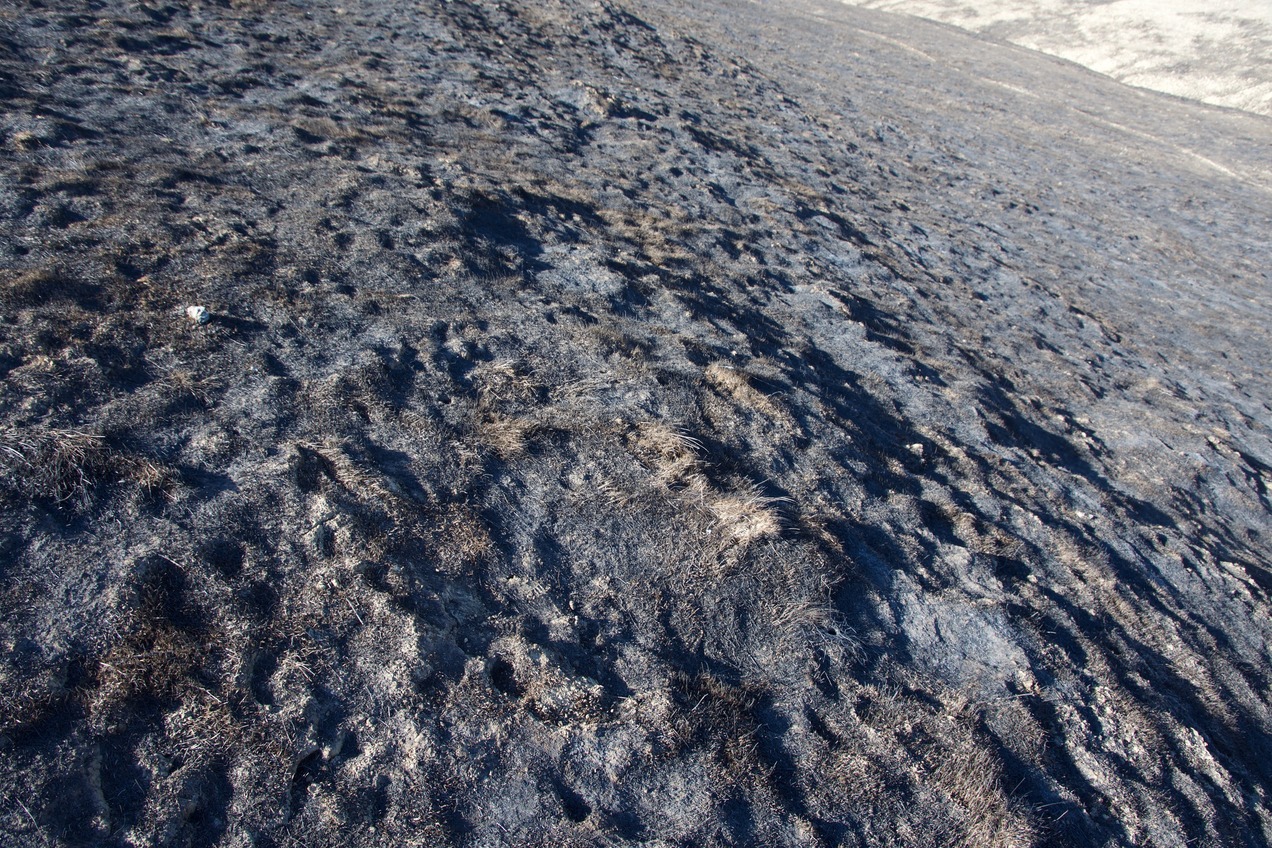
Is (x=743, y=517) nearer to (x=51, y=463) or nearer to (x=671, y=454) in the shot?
(x=671, y=454)

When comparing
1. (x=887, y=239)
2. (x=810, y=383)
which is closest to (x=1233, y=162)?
(x=887, y=239)

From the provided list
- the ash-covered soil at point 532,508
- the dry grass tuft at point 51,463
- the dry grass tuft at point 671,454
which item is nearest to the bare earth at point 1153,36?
the ash-covered soil at point 532,508

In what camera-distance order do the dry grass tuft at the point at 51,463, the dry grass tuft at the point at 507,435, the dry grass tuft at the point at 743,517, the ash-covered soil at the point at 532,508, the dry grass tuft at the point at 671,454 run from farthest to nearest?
the dry grass tuft at the point at 671,454
the dry grass tuft at the point at 507,435
the dry grass tuft at the point at 743,517
the dry grass tuft at the point at 51,463
the ash-covered soil at the point at 532,508

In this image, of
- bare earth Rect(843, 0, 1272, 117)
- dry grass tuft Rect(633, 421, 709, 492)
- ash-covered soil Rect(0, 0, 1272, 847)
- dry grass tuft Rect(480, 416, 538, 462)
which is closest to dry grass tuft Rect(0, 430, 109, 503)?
ash-covered soil Rect(0, 0, 1272, 847)

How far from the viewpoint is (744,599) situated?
3393 millimetres

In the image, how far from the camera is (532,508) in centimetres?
350

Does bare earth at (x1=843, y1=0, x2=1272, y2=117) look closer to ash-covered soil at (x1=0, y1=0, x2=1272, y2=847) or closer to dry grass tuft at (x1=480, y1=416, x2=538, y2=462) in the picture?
ash-covered soil at (x1=0, y1=0, x2=1272, y2=847)

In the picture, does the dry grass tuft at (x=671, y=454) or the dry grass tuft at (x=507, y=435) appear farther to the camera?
the dry grass tuft at (x=671, y=454)

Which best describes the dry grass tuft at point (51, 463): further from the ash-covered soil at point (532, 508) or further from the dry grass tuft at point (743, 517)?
the dry grass tuft at point (743, 517)

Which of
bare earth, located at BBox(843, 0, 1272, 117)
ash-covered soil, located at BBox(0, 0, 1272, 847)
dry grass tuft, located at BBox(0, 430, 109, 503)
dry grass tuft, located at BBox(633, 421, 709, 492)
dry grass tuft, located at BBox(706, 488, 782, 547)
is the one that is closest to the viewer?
ash-covered soil, located at BBox(0, 0, 1272, 847)

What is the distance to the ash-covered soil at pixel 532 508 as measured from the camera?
100 inches

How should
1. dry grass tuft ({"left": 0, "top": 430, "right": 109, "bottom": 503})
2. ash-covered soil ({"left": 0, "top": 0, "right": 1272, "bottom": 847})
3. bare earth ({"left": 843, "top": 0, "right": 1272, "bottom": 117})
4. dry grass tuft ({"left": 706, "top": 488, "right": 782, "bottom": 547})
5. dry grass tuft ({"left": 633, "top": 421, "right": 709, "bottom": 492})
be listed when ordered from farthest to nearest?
bare earth ({"left": 843, "top": 0, "right": 1272, "bottom": 117})
dry grass tuft ({"left": 633, "top": 421, "right": 709, "bottom": 492})
dry grass tuft ({"left": 706, "top": 488, "right": 782, "bottom": 547})
dry grass tuft ({"left": 0, "top": 430, "right": 109, "bottom": 503})
ash-covered soil ({"left": 0, "top": 0, "right": 1272, "bottom": 847})

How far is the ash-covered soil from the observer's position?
2543 millimetres

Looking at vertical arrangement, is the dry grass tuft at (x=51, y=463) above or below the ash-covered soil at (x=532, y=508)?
Answer: above
